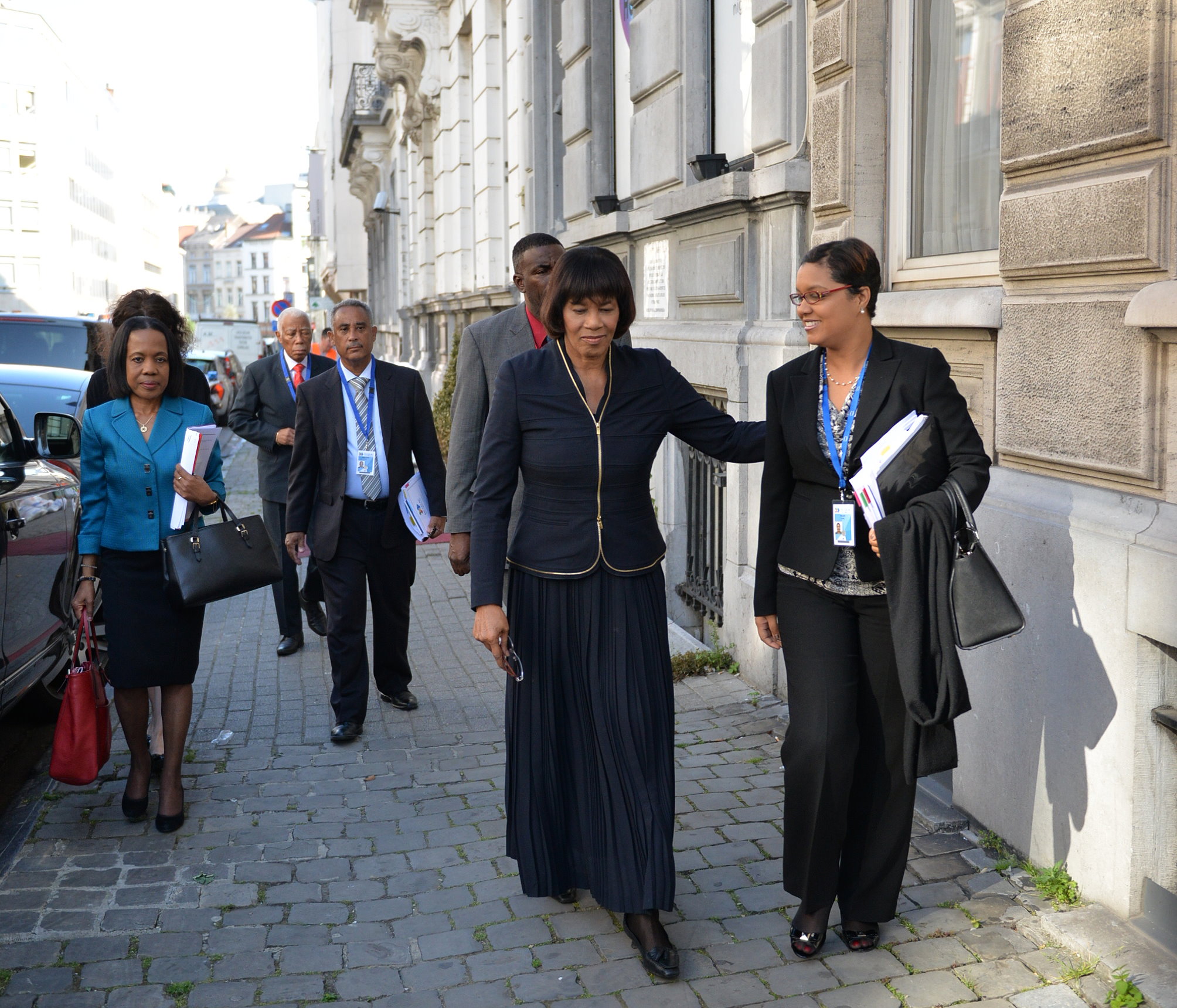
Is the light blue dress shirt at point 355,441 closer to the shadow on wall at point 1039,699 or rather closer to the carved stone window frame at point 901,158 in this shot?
the carved stone window frame at point 901,158

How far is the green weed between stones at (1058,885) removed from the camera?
4.03 m

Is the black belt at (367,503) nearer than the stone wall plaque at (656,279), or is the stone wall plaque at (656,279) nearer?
the black belt at (367,503)

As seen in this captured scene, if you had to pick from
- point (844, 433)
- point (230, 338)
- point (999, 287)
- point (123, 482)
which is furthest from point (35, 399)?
point (230, 338)

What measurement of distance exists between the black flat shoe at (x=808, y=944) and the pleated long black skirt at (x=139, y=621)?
8.55 ft

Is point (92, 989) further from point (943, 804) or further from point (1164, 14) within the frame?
point (1164, 14)

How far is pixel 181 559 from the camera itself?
16.1 feet

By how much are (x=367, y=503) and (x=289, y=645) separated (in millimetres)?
1985

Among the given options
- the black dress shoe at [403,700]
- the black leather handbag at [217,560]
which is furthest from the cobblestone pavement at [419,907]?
the black leather handbag at [217,560]

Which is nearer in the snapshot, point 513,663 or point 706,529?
point 513,663

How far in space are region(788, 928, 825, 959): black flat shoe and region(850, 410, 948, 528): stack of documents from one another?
1.24 meters

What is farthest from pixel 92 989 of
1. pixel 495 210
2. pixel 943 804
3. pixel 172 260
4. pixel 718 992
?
pixel 172 260

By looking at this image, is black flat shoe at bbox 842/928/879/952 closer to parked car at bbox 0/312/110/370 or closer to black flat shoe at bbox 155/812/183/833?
black flat shoe at bbox 155/812/183/833

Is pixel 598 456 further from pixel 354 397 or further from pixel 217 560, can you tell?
pixel 354 397

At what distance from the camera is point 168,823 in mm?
5004
